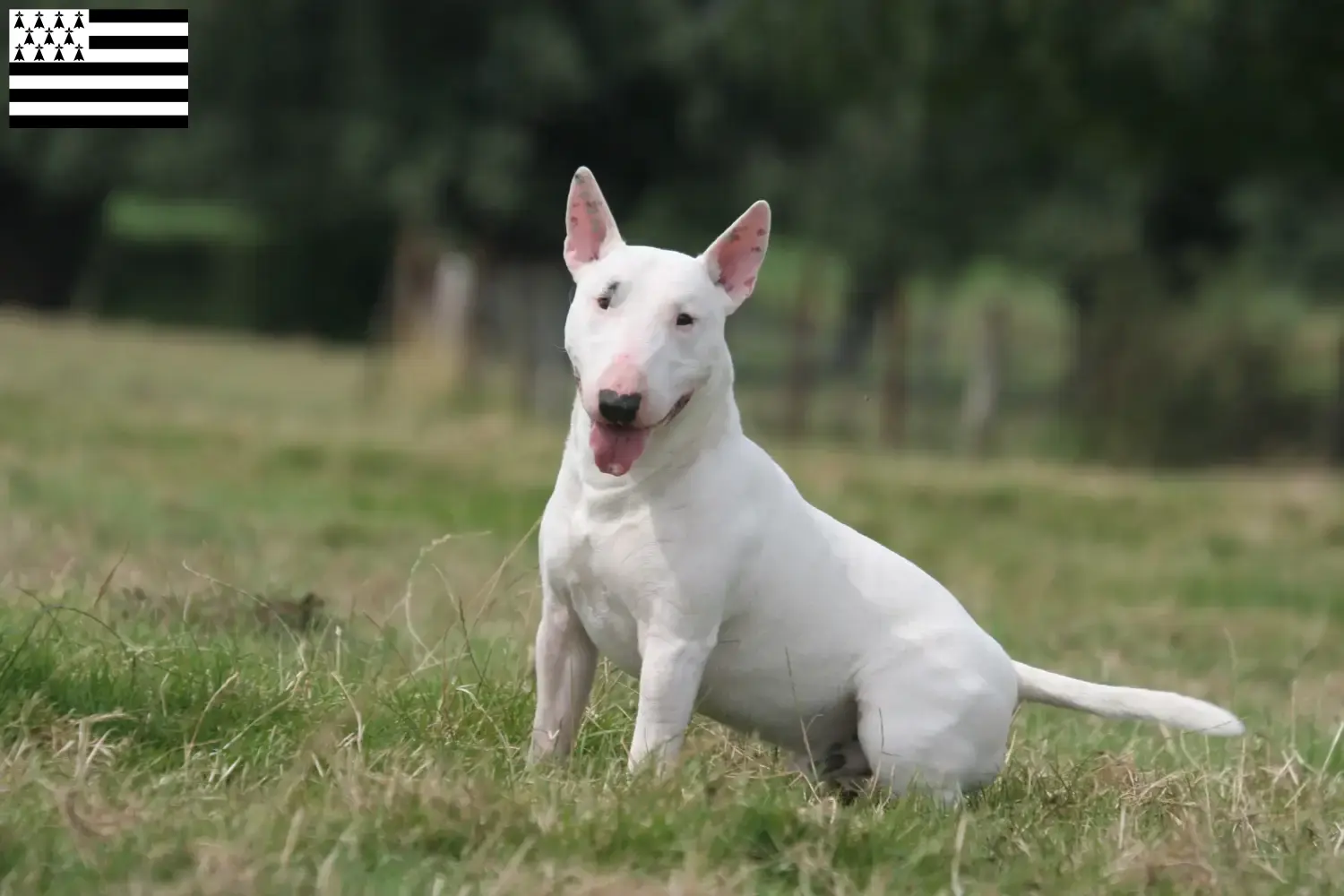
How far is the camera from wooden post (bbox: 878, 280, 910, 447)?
1808 cm

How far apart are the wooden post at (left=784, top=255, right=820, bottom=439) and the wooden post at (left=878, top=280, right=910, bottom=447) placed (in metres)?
0.74

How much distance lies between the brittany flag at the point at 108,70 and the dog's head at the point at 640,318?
4634 millimetres

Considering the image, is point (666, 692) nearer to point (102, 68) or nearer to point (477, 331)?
point (102, 68)

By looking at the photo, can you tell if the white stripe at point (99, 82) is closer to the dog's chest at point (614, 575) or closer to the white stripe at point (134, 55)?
the white stripe at point (134, 55)

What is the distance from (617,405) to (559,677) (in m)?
0.89

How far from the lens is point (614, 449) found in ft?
13.7

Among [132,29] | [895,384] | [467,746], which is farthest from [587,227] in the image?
[895,384]

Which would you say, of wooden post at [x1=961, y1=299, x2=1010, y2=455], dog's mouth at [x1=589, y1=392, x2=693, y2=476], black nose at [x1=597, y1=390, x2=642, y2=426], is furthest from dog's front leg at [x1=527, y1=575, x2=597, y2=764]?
wooden post at [x1=961, y1=299, x2=1010, y2=455]

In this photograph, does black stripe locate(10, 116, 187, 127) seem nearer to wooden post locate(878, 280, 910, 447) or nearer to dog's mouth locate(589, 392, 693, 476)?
dog's mouth locate(589, 392, 693, 476)

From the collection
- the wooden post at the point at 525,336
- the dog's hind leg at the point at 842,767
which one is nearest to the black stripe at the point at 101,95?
the dog's hind leg at the point at 842,767

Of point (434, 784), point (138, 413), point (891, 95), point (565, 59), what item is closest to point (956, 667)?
point (434, 784)

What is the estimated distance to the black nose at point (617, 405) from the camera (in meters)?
4.09

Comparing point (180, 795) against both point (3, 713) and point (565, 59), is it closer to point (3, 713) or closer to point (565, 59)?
point (3, 713)

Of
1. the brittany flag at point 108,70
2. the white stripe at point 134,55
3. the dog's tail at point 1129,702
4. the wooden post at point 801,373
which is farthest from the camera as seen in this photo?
the wooden post at point 801,373
